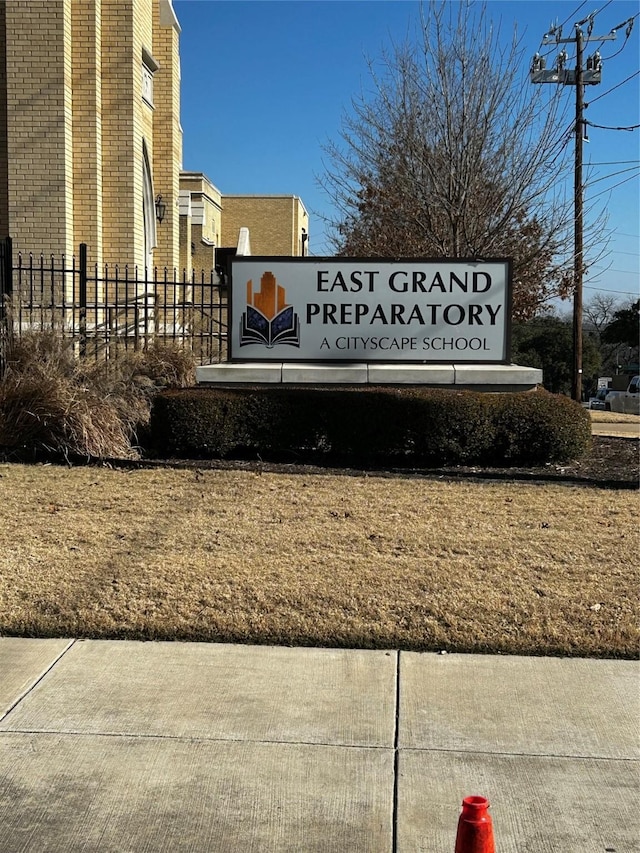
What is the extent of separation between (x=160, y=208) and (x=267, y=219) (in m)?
31.5

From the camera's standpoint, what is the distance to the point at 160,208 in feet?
63.9

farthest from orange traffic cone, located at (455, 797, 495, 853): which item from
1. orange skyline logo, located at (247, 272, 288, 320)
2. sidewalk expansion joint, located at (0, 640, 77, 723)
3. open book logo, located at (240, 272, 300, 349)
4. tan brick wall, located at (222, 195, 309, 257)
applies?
tan brick wall, located at (222, 195, 309, 257)

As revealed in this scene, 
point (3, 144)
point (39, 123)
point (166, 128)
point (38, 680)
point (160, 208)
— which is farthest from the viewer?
point (166, 128)

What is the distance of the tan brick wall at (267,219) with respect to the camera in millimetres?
49906

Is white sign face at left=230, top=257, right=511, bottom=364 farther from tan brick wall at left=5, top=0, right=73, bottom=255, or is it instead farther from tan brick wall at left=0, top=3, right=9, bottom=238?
tan brick wall at left=0, top=3, right=9, bottom=238

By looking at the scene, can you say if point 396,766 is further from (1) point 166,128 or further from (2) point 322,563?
(1) point 166,128

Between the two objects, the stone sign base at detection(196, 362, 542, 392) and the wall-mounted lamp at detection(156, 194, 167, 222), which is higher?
the wall-mounted lamp at detection(156, 194, 167, 222)

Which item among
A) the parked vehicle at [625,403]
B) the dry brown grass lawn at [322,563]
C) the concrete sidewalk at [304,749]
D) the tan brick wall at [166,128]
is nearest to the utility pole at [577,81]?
the tan brick wall at [166,128]

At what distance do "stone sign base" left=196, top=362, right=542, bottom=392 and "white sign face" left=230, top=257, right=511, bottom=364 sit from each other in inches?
17.7

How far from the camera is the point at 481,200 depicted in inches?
662

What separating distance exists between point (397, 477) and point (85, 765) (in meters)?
6.28

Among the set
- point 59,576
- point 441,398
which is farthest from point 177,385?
point 59,576

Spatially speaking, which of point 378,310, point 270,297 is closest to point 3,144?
point 270,297

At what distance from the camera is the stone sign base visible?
452 inches
